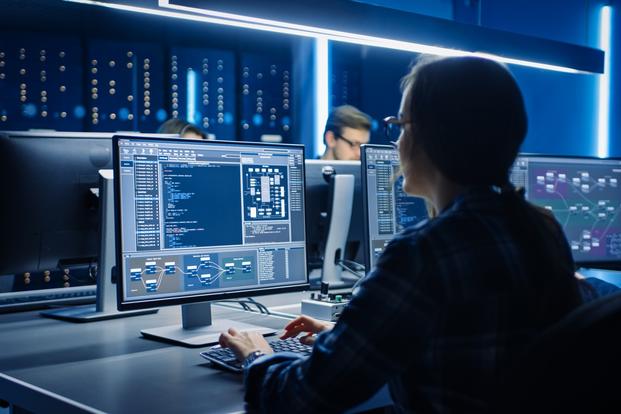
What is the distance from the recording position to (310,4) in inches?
90.0

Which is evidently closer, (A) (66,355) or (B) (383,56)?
(A) (66,355)

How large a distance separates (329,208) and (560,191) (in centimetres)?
81

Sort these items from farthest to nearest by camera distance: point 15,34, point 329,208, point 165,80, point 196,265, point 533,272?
point 165,80 < point 15,34 < point 329,208 < point 196,265 < point 533,272

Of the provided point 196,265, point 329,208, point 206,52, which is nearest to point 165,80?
point 206,52

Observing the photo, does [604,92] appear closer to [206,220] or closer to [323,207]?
[323,207]

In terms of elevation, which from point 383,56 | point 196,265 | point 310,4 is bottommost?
point 196,265

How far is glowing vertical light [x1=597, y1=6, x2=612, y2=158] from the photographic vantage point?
5008 mm

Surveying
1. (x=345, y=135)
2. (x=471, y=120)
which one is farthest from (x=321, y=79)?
(x=471, y=120)

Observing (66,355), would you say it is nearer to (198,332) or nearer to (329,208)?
(198,332)

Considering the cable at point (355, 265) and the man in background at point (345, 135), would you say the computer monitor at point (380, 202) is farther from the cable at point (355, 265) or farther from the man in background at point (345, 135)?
the man in background at point (345, 135)

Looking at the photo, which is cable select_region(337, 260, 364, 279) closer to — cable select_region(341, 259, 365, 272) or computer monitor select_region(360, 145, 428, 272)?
cable select_region(341, 259, 365, 272)

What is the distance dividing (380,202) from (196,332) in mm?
685

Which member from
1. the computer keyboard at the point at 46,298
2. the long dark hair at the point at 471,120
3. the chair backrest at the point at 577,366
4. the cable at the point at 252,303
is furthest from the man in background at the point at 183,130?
the chair backrest at the point at 577,366

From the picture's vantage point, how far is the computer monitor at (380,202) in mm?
2150
